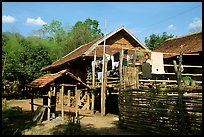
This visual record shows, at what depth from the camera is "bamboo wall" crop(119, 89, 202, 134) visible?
785 cm

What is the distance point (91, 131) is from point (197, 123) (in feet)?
12.7

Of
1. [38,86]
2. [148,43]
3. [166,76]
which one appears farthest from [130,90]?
[148,43]

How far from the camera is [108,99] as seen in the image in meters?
16.3

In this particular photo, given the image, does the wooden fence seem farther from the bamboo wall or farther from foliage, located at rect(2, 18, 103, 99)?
foliage, located at rect(2, 18, 103, 99)

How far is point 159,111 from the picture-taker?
874 centimetres

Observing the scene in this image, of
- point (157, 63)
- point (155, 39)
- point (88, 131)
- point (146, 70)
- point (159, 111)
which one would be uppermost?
point (155, 39)

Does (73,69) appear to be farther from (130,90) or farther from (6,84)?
(130,90)

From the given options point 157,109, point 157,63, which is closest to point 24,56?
point 157,63

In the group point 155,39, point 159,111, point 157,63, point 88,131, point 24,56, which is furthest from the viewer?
point 155,39

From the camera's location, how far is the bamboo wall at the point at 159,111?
7852 mm

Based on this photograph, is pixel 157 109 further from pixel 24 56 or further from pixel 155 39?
pixel 155 39

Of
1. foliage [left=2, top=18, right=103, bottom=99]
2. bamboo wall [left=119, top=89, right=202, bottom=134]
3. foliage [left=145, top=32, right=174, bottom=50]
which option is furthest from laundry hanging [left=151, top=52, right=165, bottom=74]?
foliage [left=145, top=32, right=174, bottom=50]

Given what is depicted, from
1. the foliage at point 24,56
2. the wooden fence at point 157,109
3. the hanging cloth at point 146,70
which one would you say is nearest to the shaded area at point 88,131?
the wooden fence at point 157,109

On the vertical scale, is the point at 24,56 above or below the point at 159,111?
above
